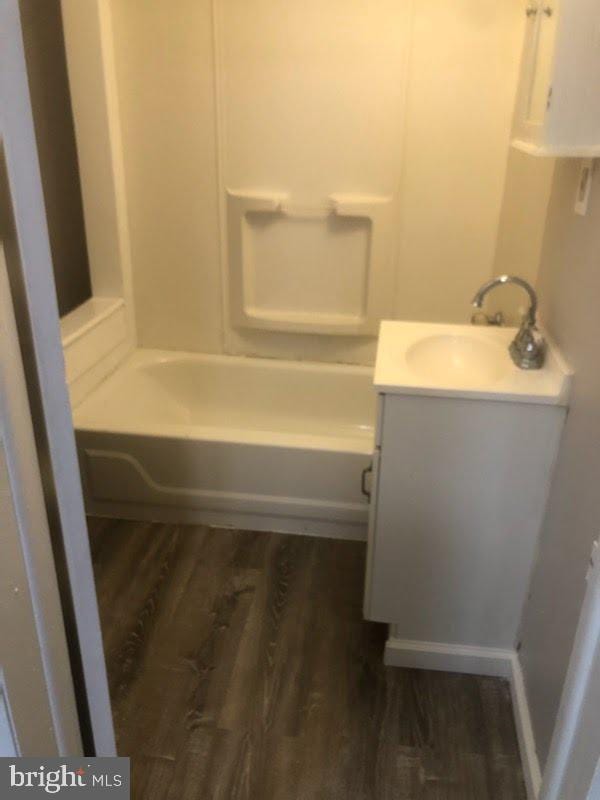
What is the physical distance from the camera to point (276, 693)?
176 centimetres

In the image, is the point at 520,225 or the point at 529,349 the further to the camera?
the point at 520,225

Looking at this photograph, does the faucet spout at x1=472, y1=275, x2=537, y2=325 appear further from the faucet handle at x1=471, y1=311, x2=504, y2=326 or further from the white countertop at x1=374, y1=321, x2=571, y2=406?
the faucet handle at x1=471, y1=311, x2=504, y2=326

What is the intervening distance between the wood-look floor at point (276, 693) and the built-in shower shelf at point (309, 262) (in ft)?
3.48

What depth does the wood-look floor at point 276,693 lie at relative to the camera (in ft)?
5.06

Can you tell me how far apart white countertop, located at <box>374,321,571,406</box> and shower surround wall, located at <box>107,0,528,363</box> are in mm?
737

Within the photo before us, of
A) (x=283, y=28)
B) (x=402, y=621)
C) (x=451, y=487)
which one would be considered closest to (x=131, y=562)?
(x=402, y=621)

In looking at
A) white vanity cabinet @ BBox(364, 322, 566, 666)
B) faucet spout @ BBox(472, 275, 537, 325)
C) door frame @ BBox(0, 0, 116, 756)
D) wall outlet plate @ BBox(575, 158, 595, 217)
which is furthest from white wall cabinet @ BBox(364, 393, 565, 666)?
door frame @ BBox(0, 0, 116, 756)

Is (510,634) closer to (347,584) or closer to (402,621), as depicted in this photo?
(402,621)

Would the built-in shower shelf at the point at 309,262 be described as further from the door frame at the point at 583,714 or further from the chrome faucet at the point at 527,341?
the door frame at the point at 583,714

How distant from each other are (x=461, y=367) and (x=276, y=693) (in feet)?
3.45

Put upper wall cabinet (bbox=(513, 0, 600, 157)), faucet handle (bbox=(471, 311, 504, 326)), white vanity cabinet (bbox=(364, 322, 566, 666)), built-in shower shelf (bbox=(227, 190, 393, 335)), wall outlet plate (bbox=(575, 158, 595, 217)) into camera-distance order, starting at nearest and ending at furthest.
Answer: upper wall cabinet (bbox=(513, 0, 600, 157)) → wall outlet plate (bbox=(575, 158, 595, 217)) → white vanity cabinet (bbox=(364, 322, 566, 666)) → faucet handle (bbox=(471, 311, 504, 326)) → built-in shower shelf (bbox=(227, 190, 393, 335))

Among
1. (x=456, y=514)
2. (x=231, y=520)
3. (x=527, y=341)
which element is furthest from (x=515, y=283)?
(x=231, y=520)

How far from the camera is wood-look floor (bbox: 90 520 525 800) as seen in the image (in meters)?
1.54

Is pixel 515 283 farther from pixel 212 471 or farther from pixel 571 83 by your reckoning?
pixel 212 471
